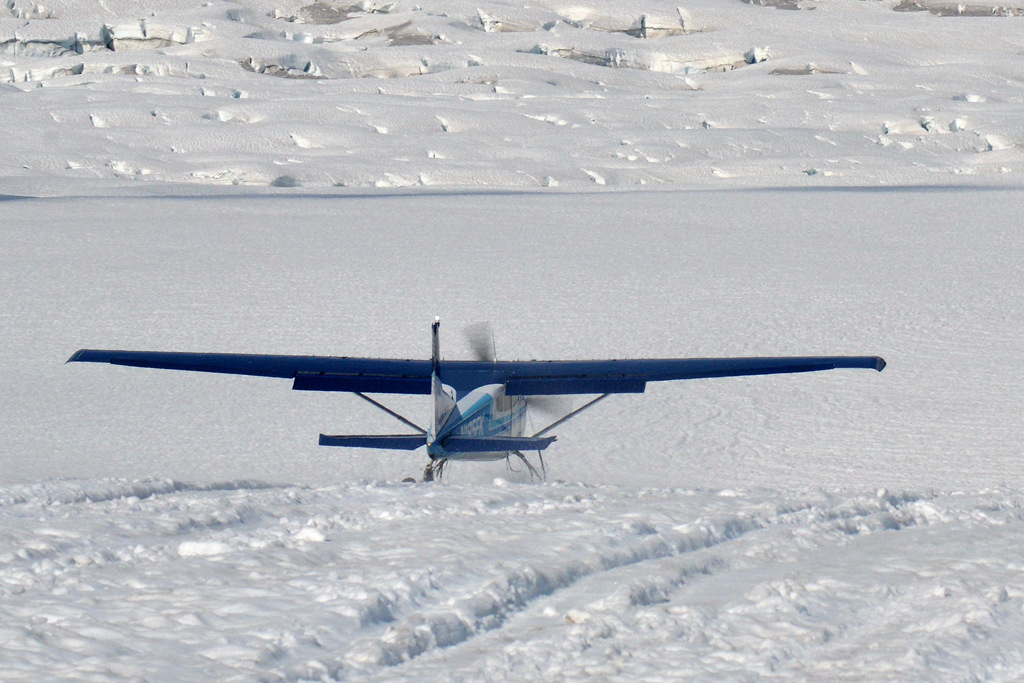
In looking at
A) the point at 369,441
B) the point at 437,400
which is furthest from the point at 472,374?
the point at 369,441

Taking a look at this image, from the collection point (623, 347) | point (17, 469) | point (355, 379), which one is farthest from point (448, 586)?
point (623, 347)

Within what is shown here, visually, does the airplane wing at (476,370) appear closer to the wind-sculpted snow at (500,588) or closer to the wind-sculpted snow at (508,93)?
the wind-sculpted snow at (500,588)

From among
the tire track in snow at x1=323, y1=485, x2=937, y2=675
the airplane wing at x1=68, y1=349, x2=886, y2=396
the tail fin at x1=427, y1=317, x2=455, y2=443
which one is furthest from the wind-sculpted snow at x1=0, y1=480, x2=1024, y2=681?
the airplane wing at x1=68, y1=349, x2=886, y2=396

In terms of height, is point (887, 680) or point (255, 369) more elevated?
point (887, 680)

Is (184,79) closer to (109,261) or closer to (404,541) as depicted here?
(109,261)

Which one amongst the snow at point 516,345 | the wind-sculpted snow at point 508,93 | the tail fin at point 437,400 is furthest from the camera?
the wind-sculpted snow at point 508,93

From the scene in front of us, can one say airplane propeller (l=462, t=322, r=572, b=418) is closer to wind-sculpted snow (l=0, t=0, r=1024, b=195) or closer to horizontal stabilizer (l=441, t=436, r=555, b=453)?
horizontal stabilizer (l=441, t=436, r=555, b=453)

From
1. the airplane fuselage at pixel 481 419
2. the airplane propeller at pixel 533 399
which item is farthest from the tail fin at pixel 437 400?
the airplane propeller at pixel 533 399
